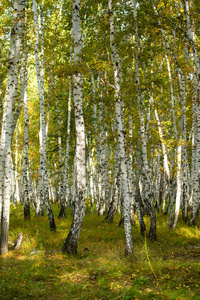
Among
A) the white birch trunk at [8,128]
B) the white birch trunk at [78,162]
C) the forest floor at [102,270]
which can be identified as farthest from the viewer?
the white birch trunk at [8,128]

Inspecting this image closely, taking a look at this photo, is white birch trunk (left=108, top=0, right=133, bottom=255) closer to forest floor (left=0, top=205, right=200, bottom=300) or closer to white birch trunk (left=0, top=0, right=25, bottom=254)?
forest floor (left=0, top=205, right=200, bottom=300)

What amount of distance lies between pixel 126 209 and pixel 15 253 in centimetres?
391

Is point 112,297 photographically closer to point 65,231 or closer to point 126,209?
point 126,209

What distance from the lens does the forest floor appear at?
508cm

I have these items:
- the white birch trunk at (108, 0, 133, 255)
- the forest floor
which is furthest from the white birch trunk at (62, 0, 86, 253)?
the white birch trunk at (108, 0, 133, 255)

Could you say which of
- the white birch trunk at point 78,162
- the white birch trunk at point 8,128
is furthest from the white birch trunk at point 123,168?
the white birch trunk at point 8,128

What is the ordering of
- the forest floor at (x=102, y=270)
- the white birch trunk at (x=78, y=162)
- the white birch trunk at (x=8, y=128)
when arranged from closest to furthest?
the forest floor at (x=102, y=270), the white birch trunk at (x=78, y=162), the white birch trunk at (x=8, y=128)

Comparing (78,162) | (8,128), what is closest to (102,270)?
(78,162)

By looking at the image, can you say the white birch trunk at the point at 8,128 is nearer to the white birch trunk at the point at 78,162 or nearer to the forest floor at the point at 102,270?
the forest floor at the point at 102,270

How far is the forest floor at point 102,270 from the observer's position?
200 inches

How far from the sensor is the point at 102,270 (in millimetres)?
6547

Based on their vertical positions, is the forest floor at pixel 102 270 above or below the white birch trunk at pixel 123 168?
below

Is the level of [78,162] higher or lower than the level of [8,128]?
lower

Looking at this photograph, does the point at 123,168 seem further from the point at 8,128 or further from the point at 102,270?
the point at 8,128
